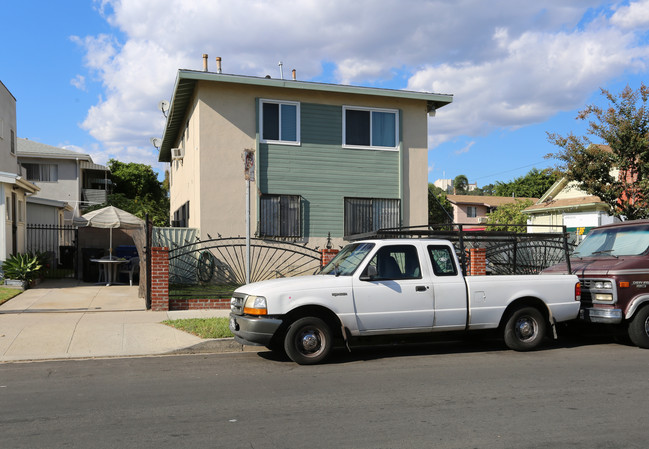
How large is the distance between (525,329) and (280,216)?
9.74 m

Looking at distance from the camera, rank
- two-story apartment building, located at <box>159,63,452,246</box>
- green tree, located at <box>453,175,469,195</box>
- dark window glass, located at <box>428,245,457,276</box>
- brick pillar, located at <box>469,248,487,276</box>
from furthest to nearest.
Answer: green tree, located at <box>453,175,469,195</box> → two-story apartment building, located at <box>159,63,452,246</box> → brick pillar, located at <box>469,248,487,276</box> → dark window glass, located at <box>428,245,457,276</box>

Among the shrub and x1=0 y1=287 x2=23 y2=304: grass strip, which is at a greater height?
the shrub

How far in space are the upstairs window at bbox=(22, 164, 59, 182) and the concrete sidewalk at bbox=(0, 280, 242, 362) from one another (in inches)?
875

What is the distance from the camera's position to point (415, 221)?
1892 cm

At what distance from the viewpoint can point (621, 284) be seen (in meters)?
9.22

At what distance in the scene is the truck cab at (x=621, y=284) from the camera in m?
9.24

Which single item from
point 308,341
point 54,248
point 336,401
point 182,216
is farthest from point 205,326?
point 54,248

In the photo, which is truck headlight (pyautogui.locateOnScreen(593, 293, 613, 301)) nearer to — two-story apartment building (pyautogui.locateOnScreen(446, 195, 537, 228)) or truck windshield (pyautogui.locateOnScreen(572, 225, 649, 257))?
truck windshield (pyautogui.locateOnScreen(572, 225, 649, 257))

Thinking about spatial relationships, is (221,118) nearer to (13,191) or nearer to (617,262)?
(13,191)

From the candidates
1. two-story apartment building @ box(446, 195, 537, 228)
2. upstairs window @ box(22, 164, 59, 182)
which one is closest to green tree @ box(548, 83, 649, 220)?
upstairs window @ box(22, 164, 59, 182)

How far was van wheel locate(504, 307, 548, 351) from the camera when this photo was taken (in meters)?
8.93

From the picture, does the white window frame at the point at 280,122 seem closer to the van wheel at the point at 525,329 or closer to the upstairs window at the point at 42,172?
the van wheel at the point at 525,329

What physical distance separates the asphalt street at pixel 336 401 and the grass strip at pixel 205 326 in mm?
886

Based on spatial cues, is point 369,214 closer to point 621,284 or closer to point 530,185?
point 621,284
